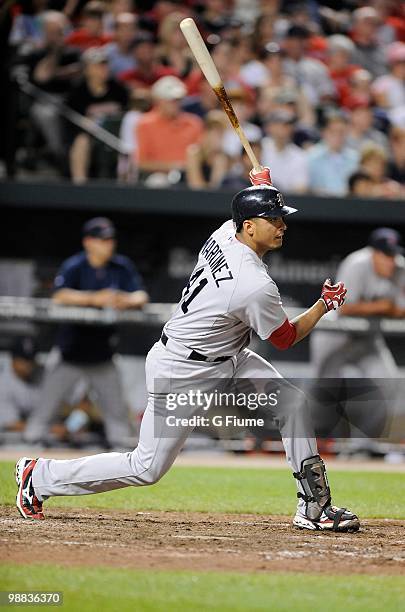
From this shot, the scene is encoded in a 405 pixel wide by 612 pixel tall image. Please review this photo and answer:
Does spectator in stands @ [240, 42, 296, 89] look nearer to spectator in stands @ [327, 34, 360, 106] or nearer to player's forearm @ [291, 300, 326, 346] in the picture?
spectator in stands @ [327, 34, 360, 106]

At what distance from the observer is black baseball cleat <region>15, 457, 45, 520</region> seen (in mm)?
5773

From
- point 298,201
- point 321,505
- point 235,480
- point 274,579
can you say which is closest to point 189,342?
point 321,505

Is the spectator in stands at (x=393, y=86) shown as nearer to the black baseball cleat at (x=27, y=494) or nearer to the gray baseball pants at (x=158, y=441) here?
the gray baseball pants at (x=158, y=441)

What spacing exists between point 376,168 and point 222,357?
648 centimetres

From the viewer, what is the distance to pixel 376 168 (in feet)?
38.2

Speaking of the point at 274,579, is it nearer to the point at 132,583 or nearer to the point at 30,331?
the point at 132,583

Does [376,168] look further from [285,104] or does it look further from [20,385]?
[20,385]

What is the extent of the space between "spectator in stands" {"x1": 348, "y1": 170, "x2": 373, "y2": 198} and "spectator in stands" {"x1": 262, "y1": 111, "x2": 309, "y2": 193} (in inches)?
19.3

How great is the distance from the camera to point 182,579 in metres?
4.27

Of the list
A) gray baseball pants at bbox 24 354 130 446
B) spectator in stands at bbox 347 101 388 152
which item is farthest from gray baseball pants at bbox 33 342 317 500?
spectator in stands at bbox 347 101 388 152

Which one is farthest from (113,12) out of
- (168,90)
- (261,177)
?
(261,177)

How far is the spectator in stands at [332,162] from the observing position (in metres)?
11.8

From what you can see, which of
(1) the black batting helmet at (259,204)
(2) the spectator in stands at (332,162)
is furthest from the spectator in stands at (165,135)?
(1) the black batting helmet at (259,204)

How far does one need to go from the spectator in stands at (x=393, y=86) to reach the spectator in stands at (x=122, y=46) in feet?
10.0
